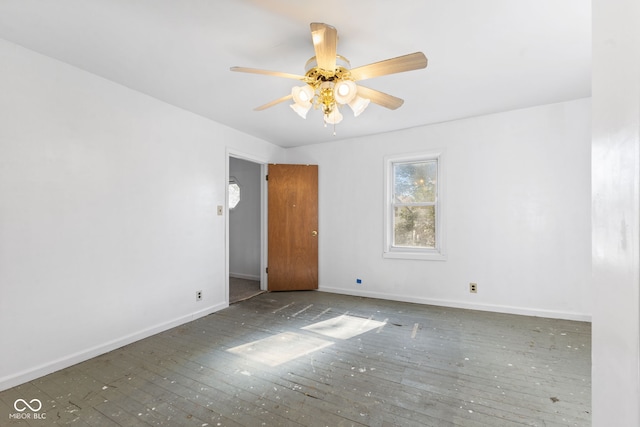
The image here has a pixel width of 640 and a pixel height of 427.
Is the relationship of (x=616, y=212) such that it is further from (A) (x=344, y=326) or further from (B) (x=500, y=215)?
(B) (x=500, y=215)

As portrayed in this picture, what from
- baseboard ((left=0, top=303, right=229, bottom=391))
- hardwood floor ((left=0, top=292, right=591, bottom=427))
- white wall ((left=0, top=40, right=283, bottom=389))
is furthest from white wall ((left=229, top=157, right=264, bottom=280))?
hardwood floor ((left=0, top=292, right=591, bottom=427))

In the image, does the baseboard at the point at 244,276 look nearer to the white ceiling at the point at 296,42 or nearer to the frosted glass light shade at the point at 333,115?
the white ceiling at the point at 296,42

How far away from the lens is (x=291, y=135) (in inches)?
160

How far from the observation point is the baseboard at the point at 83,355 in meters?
1.91

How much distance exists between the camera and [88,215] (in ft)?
7.56

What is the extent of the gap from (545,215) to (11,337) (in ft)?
16.3

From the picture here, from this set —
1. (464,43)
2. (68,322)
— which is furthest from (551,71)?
(68,322)

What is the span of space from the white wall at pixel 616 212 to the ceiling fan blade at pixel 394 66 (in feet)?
3.82

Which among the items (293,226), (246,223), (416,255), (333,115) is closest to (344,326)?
(416,255)

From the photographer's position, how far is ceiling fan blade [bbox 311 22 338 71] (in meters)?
1.45

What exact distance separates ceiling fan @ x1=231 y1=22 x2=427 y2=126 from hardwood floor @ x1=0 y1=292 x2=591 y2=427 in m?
1.99

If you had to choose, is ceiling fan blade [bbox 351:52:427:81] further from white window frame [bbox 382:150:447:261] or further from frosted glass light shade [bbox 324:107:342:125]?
white window frame [bbox 382:150:447:261]

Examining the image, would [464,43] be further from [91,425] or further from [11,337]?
[11,337]

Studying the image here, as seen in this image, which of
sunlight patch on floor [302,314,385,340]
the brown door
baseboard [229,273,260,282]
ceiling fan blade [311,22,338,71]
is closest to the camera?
ceiling fan blade [311,22,338,71]
